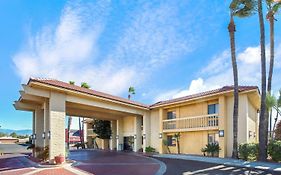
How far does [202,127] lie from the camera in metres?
24.0

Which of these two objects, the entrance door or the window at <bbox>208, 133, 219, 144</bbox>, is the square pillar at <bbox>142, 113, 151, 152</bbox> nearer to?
the entrance door

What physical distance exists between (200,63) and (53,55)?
10.2 m

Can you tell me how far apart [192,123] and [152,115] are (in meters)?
6.38

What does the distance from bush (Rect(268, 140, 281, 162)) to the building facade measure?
3141 millimetres

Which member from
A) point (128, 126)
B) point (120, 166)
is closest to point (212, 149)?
point (120, 166)

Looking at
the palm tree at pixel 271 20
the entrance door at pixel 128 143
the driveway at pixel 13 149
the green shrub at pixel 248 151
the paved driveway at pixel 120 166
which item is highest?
the palm tree at pixel 271 20

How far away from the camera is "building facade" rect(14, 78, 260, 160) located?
20203 mm

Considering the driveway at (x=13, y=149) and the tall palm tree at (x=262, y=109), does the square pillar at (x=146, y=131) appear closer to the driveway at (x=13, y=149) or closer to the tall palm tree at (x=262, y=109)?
the tall palm tree at (x=262, y=109)

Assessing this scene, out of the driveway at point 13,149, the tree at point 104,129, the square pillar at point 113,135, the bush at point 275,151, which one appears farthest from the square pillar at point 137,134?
the driveway at point 13,149

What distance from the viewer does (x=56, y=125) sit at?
20.0 m

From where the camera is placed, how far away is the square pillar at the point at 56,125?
64.5 feet

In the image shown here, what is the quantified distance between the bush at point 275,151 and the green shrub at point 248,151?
3.11ft

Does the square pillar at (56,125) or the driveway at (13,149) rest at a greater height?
the square pillar at (56,125)

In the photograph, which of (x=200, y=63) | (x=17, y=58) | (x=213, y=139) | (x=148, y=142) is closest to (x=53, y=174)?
(x=17, y=58)
